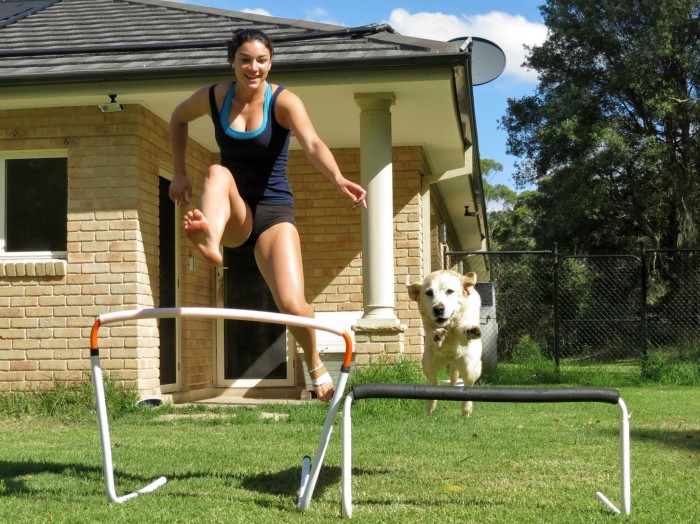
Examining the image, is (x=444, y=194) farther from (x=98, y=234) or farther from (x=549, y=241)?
(x=549, y=241)

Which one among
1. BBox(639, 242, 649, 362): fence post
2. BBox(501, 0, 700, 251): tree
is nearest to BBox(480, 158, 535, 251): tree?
BBox(501, 0, 700, 251): tree

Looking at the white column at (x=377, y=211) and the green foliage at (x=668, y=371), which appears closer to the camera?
the white column at (x=377, y=211)

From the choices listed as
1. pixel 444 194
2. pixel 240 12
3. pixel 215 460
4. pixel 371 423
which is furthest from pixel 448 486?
pixel 444 194

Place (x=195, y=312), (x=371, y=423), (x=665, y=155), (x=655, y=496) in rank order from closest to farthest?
(x=195, y=312)
(x=655, y=496)
(x=371, y=423)
(x=665, y=155)

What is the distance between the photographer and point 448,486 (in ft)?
15.6

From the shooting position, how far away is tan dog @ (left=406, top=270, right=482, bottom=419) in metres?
5.36

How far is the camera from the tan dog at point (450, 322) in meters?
5.36

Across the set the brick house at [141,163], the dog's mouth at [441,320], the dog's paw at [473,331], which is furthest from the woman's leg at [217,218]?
the brick house at [141,163]

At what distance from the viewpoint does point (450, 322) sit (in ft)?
18.0

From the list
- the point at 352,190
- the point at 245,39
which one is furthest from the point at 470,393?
the point at 245,39

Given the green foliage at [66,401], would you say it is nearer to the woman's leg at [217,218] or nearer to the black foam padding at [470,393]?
the woman's leg at [217,218]

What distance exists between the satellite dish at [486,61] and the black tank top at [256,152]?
9385mm

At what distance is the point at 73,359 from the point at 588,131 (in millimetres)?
20649

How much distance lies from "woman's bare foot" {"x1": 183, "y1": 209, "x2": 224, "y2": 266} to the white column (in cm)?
546
